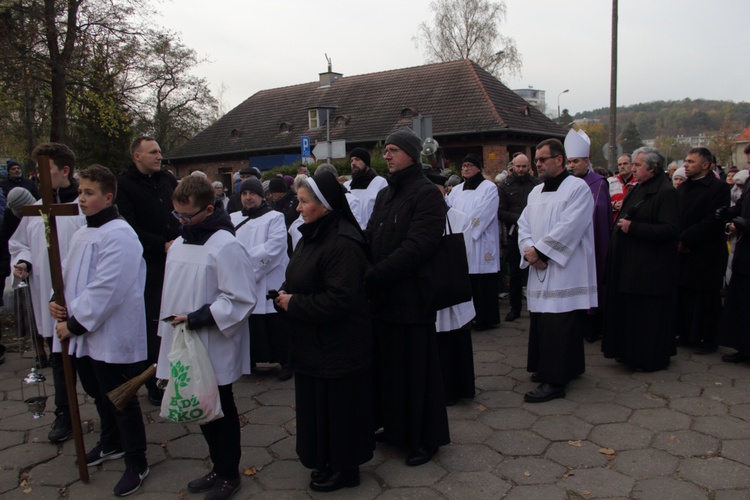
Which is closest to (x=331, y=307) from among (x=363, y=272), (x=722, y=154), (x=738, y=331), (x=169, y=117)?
(x=363, y=272)

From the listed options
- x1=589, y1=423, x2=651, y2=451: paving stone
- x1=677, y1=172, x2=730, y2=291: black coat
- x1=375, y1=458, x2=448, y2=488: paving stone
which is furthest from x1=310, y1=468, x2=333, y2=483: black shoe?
x1=677, y1=172, x2=730, y2=291: black coat

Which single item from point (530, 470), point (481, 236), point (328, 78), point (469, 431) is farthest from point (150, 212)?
point (328, 78)

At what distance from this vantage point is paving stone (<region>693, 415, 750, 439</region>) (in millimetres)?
4113

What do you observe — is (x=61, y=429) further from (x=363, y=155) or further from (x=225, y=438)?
(x=363, y=155)

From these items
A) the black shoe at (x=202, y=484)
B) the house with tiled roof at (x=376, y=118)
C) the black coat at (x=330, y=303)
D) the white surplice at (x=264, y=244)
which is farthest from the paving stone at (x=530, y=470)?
the house with tiled roof at (x=376, y=118)

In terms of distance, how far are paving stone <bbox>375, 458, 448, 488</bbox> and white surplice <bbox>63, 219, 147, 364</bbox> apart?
5.69 feet

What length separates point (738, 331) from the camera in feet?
18.9

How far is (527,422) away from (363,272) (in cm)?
202

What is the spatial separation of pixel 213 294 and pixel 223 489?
117 cm

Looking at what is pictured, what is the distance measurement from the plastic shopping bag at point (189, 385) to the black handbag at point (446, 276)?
1.40 metres

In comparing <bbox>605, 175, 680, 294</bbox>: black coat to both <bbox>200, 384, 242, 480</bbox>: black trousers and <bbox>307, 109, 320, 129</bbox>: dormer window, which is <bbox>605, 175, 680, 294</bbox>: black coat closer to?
<bbox>200, 384, 242, 480</bbox>: black trousers

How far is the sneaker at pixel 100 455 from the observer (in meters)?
3.99

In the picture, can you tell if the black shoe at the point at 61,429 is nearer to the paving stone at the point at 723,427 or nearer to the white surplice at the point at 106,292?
the white surplice at the point at 106,292

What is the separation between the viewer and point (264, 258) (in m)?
5.68
